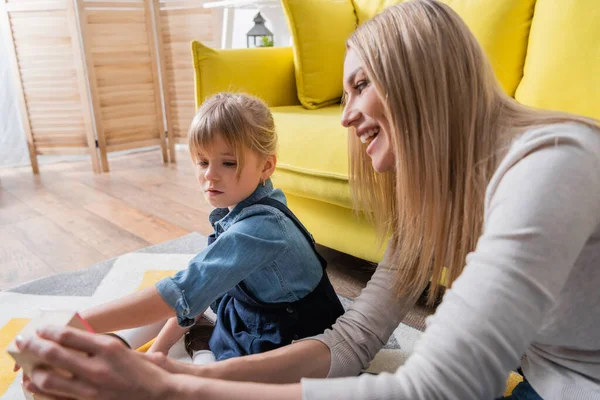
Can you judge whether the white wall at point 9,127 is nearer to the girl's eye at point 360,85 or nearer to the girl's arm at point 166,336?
the girl's arm at point 166,336

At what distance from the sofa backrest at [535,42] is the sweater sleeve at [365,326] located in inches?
26.8

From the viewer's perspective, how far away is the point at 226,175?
36.8 inches

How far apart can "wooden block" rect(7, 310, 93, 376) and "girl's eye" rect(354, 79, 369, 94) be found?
449mm

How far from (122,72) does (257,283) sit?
2432 millimetres

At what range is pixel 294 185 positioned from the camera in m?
1.47

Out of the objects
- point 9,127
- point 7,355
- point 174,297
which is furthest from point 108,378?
point 9,127

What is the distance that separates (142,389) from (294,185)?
3.41 feet

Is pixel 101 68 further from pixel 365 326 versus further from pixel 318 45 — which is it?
pixel 365 326

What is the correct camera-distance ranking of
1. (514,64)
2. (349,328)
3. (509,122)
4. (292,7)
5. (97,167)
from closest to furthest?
(509,122), (349,328), (514,64), (292,7), (97,167)

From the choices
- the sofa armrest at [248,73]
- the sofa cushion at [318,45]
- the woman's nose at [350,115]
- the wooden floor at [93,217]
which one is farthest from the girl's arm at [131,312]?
the sofa cushion at [318,45]

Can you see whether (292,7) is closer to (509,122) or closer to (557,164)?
(509,122)

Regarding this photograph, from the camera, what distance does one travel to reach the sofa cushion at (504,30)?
134 centimetres

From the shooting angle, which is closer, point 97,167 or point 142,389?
point 142,389

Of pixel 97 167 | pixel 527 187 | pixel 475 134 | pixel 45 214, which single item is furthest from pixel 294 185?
pixel 97 167
